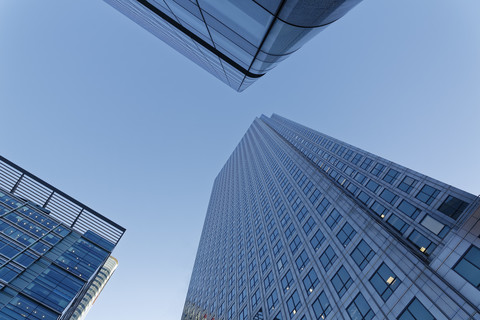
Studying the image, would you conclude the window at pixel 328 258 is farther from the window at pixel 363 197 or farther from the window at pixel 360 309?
the window at pixel 363 197

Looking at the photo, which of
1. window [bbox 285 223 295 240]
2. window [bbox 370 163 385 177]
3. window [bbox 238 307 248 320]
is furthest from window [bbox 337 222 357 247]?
window [bbox 370 163 385 177]

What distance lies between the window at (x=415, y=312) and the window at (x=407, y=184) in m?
25.0

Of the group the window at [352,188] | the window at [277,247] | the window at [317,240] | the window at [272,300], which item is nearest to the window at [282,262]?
the window at [277,247]

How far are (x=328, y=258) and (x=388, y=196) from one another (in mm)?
18447

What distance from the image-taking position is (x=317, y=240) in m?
36.1

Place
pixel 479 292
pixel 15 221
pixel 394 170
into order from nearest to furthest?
pixel 479 292 < pixel 394 170 < pixel 15 221

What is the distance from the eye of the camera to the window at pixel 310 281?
30.8 metres

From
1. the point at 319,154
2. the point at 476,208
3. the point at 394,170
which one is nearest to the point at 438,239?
the point at 476,208

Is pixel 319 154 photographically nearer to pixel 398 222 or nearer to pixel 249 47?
pixel 398 222

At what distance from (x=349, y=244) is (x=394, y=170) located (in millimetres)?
23453

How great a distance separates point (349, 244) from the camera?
29.5 meters

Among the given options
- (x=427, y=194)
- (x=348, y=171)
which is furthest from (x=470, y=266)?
(x=348, y=171)

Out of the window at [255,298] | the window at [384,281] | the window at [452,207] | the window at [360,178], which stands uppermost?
the window at [452,207]

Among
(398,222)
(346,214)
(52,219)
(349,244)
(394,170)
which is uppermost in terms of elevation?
(394,170)
